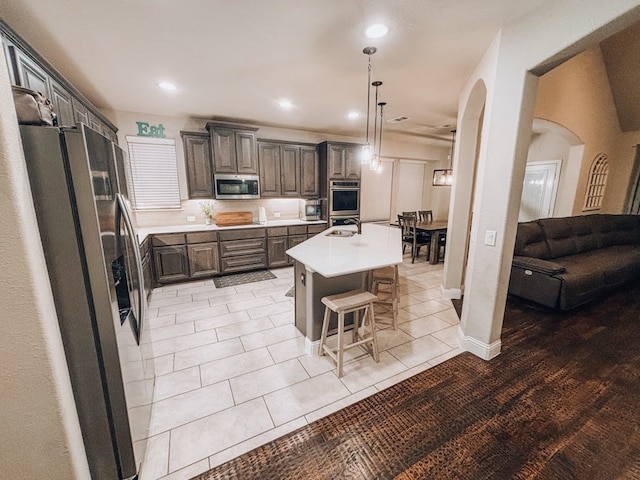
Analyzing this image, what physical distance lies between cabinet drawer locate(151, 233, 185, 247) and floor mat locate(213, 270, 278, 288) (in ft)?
2.92

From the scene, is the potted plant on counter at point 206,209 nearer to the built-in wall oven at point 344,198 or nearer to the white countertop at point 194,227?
the white countertop at point 194,227

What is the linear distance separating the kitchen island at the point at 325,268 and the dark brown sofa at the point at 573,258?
2.00m

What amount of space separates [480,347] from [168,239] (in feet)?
14.3

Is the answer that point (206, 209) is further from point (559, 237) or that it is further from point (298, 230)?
point (559, 237)

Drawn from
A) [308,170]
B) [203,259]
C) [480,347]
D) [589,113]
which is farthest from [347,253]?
[589,113]

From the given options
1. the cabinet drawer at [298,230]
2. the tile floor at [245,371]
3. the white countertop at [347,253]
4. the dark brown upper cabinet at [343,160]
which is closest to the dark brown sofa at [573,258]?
the tile floor at [245,371]

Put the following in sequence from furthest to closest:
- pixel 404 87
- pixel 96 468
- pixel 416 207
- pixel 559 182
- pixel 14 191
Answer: pixel 416 207 < pixel 559 182 < pixel 404 87 < pixel 96 468 < pixel 14 191

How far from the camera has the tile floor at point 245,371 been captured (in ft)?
5.52

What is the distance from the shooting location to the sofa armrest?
10.5 feet

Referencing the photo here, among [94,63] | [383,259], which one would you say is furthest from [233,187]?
[383,259]

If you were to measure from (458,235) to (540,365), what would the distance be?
1773mm

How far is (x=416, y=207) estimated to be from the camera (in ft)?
24.6

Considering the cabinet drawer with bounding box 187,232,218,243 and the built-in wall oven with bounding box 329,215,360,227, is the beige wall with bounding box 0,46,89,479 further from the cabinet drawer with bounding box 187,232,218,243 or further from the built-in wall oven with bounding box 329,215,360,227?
the built-in wall oven with bounding box 329,215,360,227

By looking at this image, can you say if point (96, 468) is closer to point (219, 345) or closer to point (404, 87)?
point (219, 345)
